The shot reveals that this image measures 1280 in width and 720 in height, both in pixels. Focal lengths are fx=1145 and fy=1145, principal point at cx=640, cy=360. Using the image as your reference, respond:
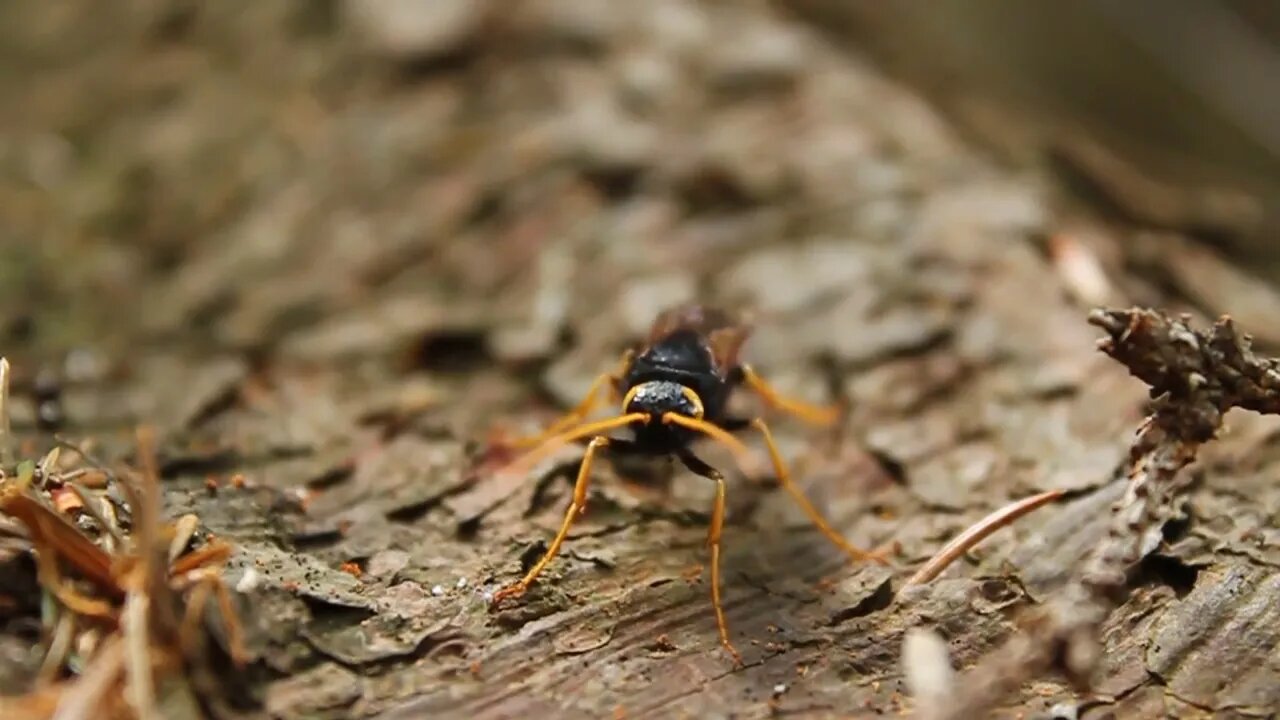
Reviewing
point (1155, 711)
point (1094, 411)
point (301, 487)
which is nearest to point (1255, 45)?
point (1094, 411)

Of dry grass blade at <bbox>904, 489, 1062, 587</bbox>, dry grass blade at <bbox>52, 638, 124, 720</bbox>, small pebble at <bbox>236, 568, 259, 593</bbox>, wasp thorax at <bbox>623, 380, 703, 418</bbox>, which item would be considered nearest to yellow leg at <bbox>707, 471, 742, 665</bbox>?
wasp thorax at <bbox>623, 380, 703, 418</bbox>

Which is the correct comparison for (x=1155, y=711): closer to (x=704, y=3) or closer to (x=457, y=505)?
(x=457, y=505)

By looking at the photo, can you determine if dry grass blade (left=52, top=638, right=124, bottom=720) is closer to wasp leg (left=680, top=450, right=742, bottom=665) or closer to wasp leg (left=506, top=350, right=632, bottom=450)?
wasp leg (left=680, top=450, right=742, bottom=665)

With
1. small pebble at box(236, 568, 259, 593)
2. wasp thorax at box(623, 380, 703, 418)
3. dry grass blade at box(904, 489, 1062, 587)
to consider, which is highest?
wasp thorax at box(623, 380, 703, 418)

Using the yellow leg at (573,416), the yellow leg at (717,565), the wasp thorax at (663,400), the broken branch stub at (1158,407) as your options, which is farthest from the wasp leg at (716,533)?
the broken branch stub at (1158,407)

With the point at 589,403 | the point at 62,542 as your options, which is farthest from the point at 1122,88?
→ the point at 62,542

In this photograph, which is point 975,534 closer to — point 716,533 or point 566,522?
point 716,533
